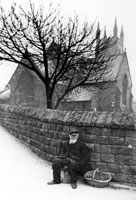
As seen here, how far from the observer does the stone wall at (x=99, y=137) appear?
14.9ft

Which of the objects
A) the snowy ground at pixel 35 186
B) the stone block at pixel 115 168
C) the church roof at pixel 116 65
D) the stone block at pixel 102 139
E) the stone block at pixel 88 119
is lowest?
the snowy ground at pixel 35 186

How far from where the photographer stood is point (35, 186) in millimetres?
4344

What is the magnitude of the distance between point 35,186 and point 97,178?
59.6 inches

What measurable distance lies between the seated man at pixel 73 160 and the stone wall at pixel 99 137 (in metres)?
0.24

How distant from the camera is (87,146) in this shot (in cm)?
498

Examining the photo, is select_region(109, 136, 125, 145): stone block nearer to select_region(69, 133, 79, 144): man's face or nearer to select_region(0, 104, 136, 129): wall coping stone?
select_region(0, 104, 136, 129): wall coping stone

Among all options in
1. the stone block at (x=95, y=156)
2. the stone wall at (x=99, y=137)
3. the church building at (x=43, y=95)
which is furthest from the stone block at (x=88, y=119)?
the church building at (x=43, y=95)

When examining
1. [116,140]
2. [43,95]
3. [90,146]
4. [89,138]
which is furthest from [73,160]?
[43,95]

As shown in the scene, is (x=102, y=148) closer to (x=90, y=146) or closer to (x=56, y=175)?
(x=90, y=146)

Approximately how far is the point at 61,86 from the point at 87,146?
20.4 meters

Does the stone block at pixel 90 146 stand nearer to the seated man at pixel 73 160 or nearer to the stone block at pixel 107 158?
the seated man at pixel 73 160

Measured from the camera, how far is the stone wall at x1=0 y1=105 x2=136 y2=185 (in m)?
4.54

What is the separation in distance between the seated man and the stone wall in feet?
0.79

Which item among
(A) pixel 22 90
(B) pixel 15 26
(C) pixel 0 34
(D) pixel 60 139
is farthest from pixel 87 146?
(A) pixel 22 90
